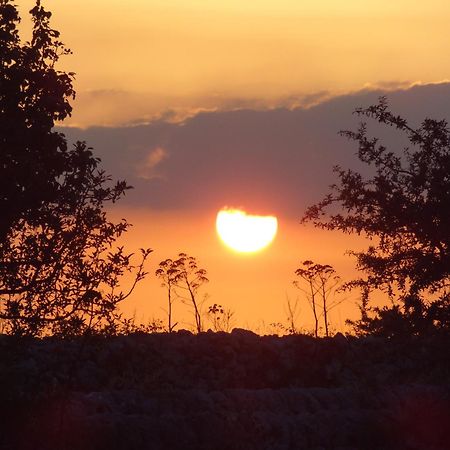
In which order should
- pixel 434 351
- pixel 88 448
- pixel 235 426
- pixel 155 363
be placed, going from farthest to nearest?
1. pixel 434 351
2. pixel 155 363
3. pixel 235 426
4. pixel 88 448

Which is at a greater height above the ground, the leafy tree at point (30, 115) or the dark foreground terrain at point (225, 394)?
the leafy tree at point (30, 115)

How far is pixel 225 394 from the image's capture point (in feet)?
55.5

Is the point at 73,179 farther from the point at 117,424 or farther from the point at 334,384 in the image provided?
the point at 334,384

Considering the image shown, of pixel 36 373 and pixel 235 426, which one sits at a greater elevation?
pixel 36 373

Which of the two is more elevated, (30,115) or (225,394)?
(30,115)

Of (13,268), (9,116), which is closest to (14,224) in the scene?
(13,268)

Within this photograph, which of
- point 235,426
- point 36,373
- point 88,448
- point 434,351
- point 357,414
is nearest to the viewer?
point 88,448

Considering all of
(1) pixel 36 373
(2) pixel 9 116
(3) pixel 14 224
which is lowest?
(1) pixel 36 373

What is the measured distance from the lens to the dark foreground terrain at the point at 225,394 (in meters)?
15.4

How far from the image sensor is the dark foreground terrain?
15.4m

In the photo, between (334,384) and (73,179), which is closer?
(73,179)

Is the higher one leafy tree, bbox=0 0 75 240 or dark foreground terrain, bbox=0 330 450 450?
leafy tree, bbox=0 0 75 240

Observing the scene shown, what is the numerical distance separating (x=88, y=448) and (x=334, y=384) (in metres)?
10.5

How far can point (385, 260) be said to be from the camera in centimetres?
2230
